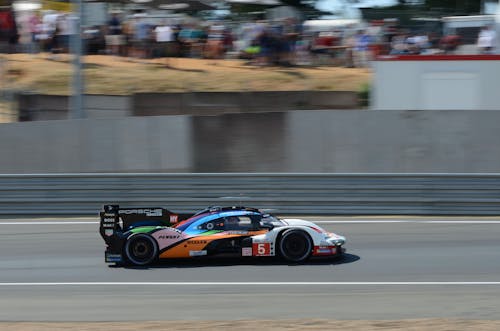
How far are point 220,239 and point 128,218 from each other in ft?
4.81

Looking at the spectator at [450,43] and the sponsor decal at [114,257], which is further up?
the spectator at [450,43]

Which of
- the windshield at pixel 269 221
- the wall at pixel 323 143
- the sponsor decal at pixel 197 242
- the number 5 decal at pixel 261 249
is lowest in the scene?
the number 5 decal at pixel 261 249

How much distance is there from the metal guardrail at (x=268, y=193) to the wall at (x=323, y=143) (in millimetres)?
1954

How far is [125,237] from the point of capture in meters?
10.8

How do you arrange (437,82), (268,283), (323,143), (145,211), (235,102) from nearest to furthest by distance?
(268,283) → (145,211) → (323,143) → (437,82) → (235,102)

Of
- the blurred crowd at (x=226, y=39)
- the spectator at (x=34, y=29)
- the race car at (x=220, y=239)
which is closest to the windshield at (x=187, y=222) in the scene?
the race car at (x=220, y=239)

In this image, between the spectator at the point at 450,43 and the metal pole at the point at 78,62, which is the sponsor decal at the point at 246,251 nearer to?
the metal pole at the point at 78,62

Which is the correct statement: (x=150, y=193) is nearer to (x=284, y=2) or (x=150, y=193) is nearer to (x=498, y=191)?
(x=498, y=191)

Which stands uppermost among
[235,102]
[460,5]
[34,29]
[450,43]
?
[460,5]

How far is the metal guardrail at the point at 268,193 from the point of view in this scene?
577 inches

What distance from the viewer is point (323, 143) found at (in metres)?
17.5

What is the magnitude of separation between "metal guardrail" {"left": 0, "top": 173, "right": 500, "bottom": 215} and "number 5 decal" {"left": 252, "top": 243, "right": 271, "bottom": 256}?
390 centimetres

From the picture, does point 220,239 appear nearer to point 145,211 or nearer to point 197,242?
Answer: point 197,242

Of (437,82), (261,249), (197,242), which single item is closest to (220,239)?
(197,242)
